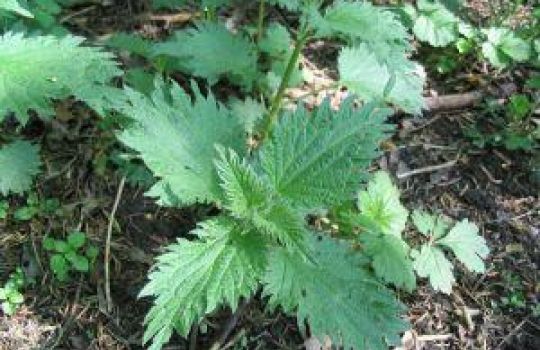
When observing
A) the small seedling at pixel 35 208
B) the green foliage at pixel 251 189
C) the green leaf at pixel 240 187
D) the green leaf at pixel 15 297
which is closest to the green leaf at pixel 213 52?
the green foliage at pixel 251 189

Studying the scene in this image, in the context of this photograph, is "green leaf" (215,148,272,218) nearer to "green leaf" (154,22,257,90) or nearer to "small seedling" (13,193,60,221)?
"green leaf" (154,22,257,90)

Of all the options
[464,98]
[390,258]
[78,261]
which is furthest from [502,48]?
[78,261]

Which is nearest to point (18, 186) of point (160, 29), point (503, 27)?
point (160, 29)

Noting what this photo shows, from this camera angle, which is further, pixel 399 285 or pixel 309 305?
pixel 399 285

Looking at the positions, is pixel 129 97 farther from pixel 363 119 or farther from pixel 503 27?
pixel 503 27

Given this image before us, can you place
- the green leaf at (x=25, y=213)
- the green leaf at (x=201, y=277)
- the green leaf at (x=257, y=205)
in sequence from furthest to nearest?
the green leaf at (x=25, y=213), the green leaf at (x=257, y=205), the green leaf at (x=201, y=277)

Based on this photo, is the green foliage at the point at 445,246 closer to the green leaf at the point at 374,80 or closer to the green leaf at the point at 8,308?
the green leaf at the point at 374,80

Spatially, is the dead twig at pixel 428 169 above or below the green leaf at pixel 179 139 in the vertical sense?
below
